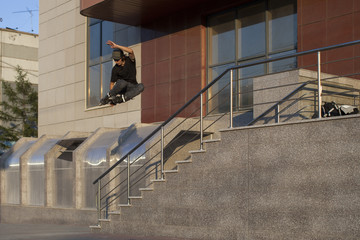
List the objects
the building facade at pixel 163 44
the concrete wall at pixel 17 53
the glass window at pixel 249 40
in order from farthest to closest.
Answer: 1. the concrete wall at pixel 17 53
2. the glass window at pixel 249 40
3. the building facade at pixel 163 44

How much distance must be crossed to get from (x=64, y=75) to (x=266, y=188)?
16812 millimetres

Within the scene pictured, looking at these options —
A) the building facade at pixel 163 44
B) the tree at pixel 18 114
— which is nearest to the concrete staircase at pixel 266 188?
the building facade at pixel 163 44

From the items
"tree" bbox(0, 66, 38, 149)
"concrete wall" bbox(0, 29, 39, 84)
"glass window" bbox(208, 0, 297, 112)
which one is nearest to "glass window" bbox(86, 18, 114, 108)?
"glass window" bbox(208, 0, 297, 112)

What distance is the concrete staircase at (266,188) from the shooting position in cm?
1020

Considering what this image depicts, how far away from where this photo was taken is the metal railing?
481 inches

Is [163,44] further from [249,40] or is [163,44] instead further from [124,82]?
[124,82]

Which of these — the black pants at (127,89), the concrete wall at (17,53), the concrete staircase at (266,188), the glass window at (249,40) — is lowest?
the concrete staircase at (266,188)

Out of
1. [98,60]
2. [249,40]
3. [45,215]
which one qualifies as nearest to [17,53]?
[98,60]

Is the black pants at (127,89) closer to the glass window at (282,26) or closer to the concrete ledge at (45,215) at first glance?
the glass window at (282,26)

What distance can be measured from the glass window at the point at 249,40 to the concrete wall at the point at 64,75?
5.60 m

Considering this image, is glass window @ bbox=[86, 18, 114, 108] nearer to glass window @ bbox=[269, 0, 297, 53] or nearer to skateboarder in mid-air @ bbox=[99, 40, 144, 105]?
glass window @ bbox=[269, 0, 297, 53]

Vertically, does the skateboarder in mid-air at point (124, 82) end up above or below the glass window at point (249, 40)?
below

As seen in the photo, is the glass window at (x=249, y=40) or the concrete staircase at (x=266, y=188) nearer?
the concrete staircase at (x=266, y=188)

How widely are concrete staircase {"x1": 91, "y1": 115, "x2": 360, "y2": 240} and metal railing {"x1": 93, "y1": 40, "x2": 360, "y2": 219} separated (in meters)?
0.51
